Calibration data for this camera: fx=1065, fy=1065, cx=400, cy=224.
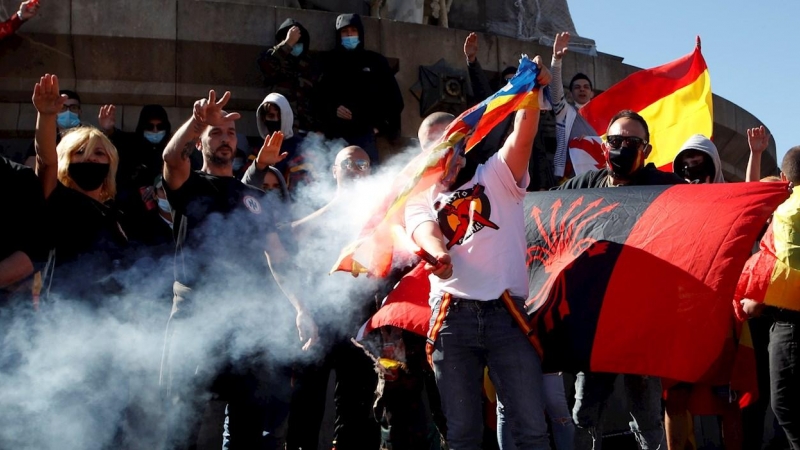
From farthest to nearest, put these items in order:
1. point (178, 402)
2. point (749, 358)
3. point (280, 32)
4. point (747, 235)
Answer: point (280, 32) < point (749, 358) < point (178, 402) < point (747, 235)

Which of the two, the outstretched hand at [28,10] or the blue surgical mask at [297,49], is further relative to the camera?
the blue surgical mask at [297,49]

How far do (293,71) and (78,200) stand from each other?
12.9 ft

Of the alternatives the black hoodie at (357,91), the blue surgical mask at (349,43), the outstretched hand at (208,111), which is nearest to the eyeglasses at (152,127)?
the black hoodie at (357,91)

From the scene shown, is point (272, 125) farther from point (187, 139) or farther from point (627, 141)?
point (627, 141)

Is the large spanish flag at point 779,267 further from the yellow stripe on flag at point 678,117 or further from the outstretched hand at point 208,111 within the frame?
the outstretched hand at point 208,111

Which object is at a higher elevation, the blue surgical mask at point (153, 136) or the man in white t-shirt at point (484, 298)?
the blue surgical mask at point (153, 136)

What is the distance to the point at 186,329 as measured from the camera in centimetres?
502

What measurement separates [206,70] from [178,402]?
16.0 feet

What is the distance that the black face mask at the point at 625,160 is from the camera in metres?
5.27

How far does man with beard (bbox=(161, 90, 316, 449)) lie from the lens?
5016 millimetres

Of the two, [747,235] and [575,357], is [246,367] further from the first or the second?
[747,235]

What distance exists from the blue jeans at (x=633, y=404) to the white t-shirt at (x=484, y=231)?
98 centimetres

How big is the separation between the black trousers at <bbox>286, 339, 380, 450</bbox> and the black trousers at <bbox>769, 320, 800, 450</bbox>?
2098 mm

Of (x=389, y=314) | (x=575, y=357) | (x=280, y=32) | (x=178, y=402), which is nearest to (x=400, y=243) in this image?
(x=389, y=314)
